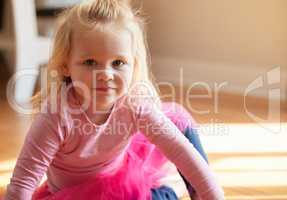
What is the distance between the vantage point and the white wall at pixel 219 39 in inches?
71.2

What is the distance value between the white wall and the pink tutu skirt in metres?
0.82

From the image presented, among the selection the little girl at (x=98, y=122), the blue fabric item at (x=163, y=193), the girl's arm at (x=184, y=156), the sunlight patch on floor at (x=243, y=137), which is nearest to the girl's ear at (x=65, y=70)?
the little girl at (x=98, y=122)

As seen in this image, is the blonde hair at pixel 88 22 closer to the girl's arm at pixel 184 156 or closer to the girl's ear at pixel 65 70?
the girl's ear at pixel 65 70

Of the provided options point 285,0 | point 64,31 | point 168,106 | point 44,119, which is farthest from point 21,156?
point 285,0

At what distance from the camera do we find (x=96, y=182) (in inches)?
40.3

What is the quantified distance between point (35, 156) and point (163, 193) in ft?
0.90

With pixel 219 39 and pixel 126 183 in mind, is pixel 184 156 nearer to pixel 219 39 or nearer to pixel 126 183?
pixel 126 183

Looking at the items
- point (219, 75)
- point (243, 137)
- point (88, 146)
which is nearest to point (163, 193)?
point (88, 146)

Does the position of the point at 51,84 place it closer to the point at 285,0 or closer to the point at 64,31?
the point at 64,31

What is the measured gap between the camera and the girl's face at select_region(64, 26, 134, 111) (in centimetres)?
92

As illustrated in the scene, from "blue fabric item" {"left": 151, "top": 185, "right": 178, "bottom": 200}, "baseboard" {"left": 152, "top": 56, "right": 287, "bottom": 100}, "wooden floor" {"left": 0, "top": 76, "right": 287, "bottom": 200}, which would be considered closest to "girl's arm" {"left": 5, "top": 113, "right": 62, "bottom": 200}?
"blue fabric item" {"left": 151, "top": 185, "right": 178, "bottom": 200}

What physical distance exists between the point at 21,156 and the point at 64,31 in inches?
8.6

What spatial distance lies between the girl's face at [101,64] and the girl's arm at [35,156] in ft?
0.26

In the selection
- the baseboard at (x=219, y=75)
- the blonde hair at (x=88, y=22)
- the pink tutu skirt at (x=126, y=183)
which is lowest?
the pink tutu skirt at (x=126, y=183)
